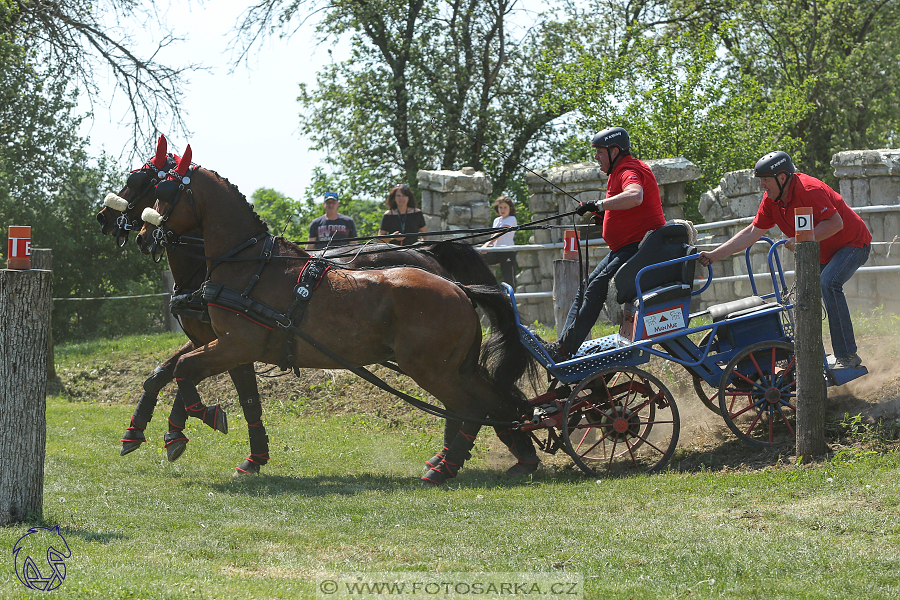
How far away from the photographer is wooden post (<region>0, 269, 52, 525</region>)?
516 cm

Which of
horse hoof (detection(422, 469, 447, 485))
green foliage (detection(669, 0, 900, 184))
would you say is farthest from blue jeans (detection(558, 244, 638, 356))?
green foliage (detection(669, 0, 900, 184))

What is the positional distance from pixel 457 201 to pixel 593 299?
22.7 feet

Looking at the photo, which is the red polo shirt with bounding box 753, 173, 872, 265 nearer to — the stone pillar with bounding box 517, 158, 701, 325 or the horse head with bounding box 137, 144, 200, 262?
the horse head with bounding box 137, 144, 200, 262

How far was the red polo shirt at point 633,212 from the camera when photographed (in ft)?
21.6

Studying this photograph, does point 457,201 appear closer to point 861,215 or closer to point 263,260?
point 861,215

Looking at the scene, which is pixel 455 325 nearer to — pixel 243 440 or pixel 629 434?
pixel 629 434

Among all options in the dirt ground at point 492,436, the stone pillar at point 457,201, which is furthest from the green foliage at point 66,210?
the stone pillar at point 457,201

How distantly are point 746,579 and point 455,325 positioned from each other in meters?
3.27

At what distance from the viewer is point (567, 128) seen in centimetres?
2428

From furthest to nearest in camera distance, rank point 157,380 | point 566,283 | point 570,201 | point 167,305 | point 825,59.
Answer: point 825,59 → point 167,305 → point 570,201 → point 566,283 → point 157,380

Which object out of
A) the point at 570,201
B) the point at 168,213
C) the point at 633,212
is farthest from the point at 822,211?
the point at 570,201

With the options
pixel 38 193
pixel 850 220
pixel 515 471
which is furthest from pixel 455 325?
pixel 38 193

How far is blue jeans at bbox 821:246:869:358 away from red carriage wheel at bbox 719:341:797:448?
1.12 ft

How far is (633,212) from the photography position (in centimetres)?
666
